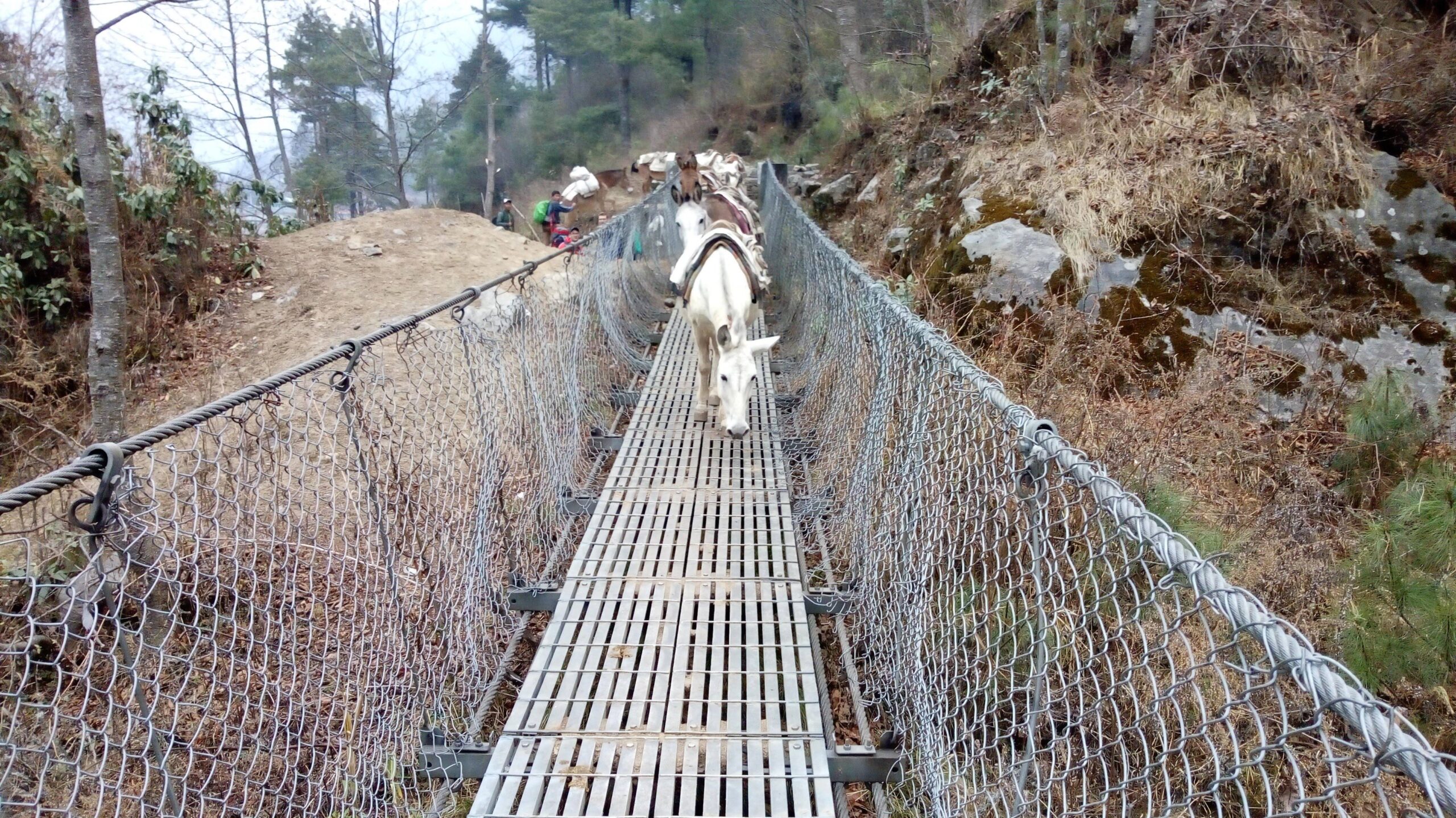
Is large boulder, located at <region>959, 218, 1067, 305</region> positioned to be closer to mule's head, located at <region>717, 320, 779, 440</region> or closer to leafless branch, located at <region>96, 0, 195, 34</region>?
mule's head, located at <region>717, 320, 779, 440</region>

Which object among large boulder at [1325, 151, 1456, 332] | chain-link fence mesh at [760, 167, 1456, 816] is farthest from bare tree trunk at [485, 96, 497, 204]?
large boulder at [1325, 151, 1456, 332]

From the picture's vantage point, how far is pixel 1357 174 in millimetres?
6277

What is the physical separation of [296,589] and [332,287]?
807cm

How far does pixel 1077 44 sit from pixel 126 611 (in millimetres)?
10615

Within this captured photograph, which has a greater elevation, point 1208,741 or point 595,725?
point 1208,741

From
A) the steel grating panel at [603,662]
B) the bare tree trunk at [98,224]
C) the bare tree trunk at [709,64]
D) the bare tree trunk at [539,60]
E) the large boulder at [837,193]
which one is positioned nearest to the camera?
the steel grating panel at [603,662]

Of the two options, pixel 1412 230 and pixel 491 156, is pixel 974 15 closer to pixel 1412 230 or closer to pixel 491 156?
pixel 1412 230

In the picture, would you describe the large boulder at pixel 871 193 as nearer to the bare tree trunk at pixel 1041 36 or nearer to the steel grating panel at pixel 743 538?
the bare tree trunk at pixel 1041 36

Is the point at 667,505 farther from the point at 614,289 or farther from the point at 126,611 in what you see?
the point at 614,289

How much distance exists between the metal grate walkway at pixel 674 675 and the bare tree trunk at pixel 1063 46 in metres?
6.56

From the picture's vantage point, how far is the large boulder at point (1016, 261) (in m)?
6.57

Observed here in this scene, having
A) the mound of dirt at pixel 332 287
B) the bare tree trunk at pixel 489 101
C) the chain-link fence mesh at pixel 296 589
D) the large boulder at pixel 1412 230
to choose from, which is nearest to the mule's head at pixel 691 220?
the mound of dirt at pixel 332 287

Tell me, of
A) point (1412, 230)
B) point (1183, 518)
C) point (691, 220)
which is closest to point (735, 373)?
point (1183, 518)

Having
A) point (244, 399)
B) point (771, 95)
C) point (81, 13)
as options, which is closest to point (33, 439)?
point (81, 13)
